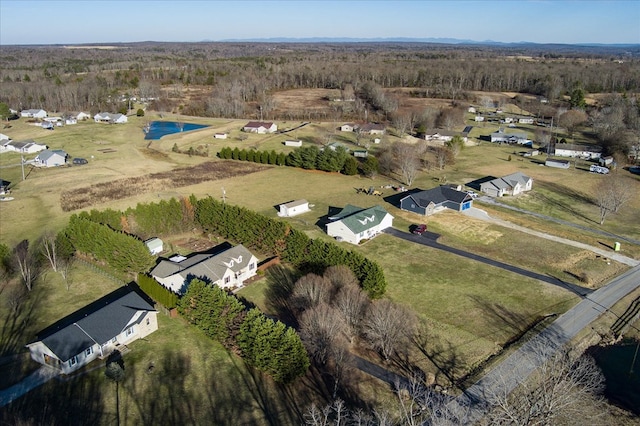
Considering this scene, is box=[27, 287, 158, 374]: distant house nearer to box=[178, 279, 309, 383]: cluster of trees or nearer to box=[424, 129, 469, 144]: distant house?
box=[178, 279, 309, 383]: cluster of trees

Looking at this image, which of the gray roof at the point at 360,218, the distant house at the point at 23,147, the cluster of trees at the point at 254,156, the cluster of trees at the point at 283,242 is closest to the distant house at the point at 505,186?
the gray roof at the point at 360,218

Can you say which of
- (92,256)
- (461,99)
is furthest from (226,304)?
(461,99)

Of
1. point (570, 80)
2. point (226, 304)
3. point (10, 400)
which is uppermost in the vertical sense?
point (570, 80)

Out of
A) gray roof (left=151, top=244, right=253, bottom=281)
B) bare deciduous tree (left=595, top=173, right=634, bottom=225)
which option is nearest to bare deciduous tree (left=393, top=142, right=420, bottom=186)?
bare deciduous tree (left=595, top=173, right=634, bottom=225)

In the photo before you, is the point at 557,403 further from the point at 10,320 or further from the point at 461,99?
the point at 461,99

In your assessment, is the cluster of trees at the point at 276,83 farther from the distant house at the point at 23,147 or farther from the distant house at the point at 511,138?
the distant house at the point at 23,147

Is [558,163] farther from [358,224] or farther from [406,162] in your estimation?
[358,224]
